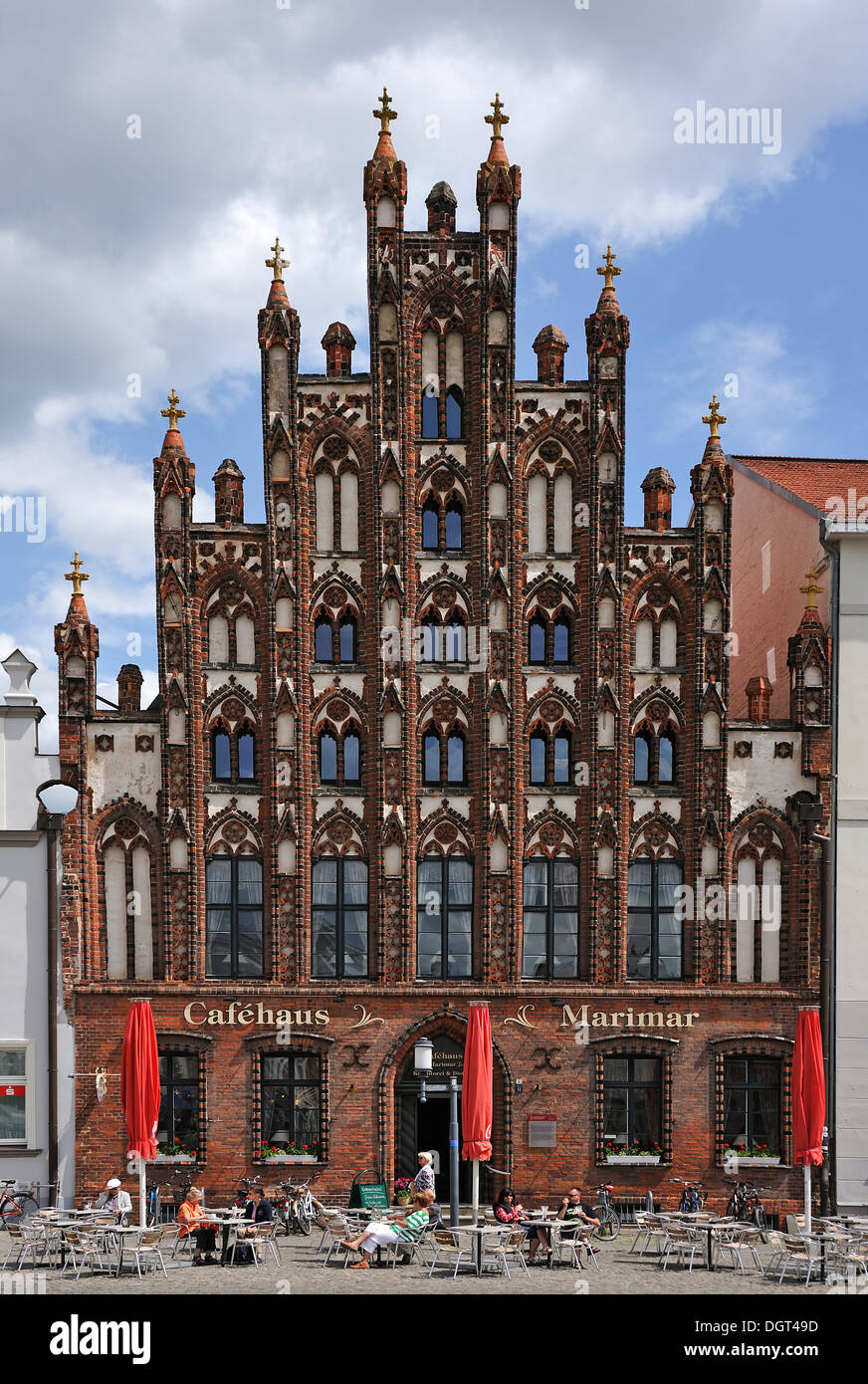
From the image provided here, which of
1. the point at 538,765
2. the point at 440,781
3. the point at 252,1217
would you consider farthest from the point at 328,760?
the point at 252,1217

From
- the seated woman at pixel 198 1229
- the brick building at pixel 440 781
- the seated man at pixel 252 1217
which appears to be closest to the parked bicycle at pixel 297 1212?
the seated man at pixel 252 1217

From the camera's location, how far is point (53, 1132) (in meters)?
27.6

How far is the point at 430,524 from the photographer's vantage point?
29.6 m

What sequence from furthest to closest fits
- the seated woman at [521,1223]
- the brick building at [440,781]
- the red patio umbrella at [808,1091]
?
the brick building at [440,781], the red patio umbrella at [808,1091], the seated woman at [521,1223]

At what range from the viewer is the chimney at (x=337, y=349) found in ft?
97.2

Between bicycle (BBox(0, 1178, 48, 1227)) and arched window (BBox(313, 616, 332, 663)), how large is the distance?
11.0 metres

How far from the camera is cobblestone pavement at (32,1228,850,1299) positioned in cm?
2020

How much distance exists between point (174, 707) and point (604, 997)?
32.5 feet

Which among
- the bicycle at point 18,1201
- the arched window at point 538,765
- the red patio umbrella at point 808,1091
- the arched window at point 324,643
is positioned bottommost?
the bicycle at point 18,1201

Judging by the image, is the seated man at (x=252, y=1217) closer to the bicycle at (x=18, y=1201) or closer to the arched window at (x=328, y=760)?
the bicycle at (x=18, y=1201)

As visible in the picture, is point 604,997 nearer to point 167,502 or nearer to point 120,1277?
point 120,1277

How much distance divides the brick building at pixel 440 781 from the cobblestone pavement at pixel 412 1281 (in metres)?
5.52

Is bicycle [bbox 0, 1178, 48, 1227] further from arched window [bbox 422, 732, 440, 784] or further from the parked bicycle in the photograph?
arched window [bbox 422, 732, 440, 784]
